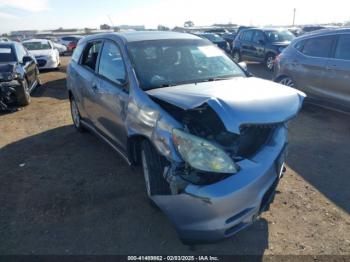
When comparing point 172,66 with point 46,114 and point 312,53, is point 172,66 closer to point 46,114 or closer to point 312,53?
point 312,53

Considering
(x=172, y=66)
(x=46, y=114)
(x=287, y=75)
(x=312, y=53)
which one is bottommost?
(x=46, y=114)

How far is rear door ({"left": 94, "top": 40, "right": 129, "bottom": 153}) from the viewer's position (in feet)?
12.4

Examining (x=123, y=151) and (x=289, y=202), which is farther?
(x=123, y=151)

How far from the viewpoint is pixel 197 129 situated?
293 cm

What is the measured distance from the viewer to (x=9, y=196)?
13.1 feet

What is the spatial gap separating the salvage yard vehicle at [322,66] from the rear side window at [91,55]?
4269mm

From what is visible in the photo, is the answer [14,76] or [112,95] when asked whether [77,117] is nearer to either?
[112,95]

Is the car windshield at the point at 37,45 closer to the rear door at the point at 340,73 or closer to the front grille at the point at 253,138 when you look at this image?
the rear door at the point at 340,73

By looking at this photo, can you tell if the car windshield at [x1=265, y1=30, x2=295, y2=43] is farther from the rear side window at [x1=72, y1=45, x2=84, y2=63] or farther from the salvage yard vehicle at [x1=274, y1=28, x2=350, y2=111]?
the rear side window at [x1=72, y1=45, x2=84, y2=63]

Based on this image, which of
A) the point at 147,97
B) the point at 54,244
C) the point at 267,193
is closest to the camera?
the point at 267,193

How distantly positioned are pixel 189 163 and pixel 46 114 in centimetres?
609

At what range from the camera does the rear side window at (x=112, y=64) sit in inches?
154

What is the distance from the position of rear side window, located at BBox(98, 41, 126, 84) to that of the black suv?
9753 millimetres

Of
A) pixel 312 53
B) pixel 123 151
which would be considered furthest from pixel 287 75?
pixel 123 151
